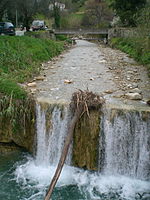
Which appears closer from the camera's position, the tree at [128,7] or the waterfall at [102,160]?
the waterfall at [102,160]

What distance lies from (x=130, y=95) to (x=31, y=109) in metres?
3.43

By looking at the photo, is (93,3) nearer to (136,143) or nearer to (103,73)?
(103,73)

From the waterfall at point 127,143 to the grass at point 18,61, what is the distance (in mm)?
3009

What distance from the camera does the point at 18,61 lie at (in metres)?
13.3

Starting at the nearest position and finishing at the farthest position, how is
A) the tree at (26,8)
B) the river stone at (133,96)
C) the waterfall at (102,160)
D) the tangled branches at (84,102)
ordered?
1. the waterfall at (102,160)
2. the tangled branches at (84,102)
3. the river stone at (133,96)
4. the tree at (26,8)

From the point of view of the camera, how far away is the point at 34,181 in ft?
25.1

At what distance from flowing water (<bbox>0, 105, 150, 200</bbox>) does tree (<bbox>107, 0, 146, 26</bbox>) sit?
Answer: 2014 cm

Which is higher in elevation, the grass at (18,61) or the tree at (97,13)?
the tree at (97,13)

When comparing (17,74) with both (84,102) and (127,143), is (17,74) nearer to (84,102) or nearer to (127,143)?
(84,102)

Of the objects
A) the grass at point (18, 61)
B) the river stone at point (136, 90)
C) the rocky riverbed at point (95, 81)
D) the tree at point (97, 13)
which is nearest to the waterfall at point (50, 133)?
the rocky riverbed at point (95, 81)

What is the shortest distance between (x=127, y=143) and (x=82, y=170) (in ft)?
4.99

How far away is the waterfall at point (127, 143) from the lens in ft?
25.7

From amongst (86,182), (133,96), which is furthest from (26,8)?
(86,182)

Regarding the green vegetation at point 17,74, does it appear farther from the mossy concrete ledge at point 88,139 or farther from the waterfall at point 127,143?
the waterfall at point 127,143
